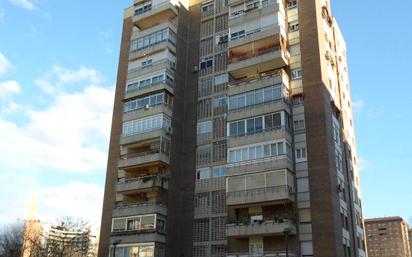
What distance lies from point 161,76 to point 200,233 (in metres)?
16.3

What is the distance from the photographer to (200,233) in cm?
4144

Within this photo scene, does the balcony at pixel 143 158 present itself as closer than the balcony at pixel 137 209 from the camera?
No

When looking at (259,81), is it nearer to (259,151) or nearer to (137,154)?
(259,151)

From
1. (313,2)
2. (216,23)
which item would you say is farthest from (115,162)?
(313,2)

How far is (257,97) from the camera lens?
40.4 metres

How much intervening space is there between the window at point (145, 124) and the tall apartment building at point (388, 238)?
114 metres

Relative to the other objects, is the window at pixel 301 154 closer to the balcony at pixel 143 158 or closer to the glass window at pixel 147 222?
the balcony at pixel 143 158

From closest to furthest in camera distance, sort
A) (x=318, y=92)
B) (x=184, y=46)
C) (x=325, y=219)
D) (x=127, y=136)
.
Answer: (x=325, y=219), (x=318, y=92), (x=127, y=136), (x=184, y=46)

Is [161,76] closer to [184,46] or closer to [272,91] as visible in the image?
[184,46]

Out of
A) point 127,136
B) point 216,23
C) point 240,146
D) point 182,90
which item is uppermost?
point 216,23

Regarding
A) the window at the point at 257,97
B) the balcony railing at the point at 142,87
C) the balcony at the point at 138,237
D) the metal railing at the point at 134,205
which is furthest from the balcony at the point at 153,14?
the balcony at the point at 138,237

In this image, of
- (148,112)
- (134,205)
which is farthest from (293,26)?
(134,205)

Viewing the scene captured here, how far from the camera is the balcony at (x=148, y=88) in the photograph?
4628 centimetres

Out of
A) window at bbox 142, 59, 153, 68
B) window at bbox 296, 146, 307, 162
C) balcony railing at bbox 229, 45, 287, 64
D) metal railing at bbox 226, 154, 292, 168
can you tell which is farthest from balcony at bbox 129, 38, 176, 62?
window at bbox 296, 146, 307, 162
